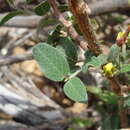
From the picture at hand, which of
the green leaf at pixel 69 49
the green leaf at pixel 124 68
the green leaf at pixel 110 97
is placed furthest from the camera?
the green leaf at pixel 110 97

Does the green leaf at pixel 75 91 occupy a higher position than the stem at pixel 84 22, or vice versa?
the stem at pixel 84 22

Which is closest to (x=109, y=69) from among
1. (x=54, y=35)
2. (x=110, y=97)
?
(x=54, y=35)

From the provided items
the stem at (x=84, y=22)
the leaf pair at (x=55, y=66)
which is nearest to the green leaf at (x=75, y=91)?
the leaf pair at (x=55, y=66)

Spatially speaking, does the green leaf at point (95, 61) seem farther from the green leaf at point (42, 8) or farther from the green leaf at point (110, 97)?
the green leaf at point (110, 97)

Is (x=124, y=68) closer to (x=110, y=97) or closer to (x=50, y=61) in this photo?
(x=50, y=61)

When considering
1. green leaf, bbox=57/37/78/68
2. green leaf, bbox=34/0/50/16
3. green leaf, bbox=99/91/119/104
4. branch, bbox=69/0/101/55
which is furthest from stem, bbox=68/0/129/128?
green leaf, bbox=99/91/119/104

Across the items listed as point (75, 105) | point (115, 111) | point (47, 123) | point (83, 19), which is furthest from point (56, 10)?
point (75, 105)

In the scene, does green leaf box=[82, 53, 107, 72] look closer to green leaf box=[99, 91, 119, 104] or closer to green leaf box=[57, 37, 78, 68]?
green leaf box=[57, 37, 78, 68]
